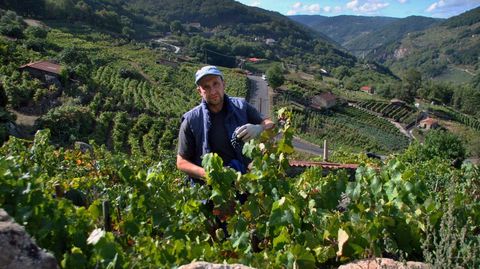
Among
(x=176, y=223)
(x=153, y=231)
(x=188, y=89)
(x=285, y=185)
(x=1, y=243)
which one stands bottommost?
(x=188, y=89)

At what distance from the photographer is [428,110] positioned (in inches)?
3221

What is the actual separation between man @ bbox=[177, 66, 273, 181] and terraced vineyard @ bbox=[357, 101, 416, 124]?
7223 centimetres

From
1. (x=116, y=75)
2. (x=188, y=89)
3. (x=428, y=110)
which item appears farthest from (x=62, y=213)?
(x=428, y=110)

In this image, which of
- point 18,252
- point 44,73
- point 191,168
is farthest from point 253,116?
point 44,73

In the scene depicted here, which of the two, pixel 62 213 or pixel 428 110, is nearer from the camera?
pixel 62 213

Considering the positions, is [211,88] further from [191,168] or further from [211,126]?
[191,168]

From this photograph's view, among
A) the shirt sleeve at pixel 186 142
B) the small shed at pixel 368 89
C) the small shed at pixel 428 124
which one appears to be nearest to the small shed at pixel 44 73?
the shirt sleeve at pixel 186 142

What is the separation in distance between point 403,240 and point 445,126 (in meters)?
77.4

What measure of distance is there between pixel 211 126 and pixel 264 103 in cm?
5876

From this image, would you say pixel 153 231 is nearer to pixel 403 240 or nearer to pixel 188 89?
pixel 403 240

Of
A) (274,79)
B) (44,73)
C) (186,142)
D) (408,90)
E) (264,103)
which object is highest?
(186,142)

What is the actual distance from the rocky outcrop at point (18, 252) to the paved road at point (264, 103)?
40759mm

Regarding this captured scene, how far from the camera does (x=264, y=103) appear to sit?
62.4 m

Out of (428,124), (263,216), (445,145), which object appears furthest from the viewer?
(428,124)
